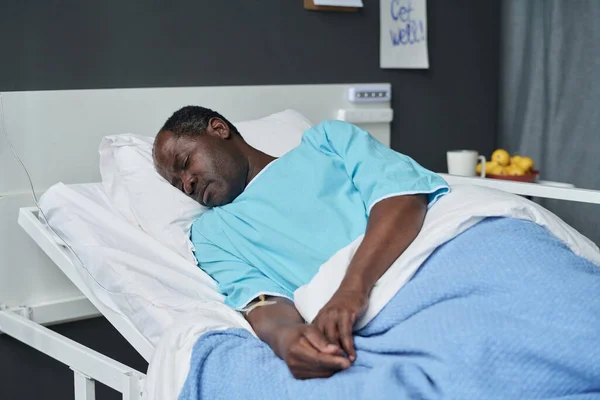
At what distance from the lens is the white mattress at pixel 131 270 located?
4.84 feet

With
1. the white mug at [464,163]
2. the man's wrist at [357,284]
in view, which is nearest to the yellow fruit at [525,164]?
the white mug at [464,163]

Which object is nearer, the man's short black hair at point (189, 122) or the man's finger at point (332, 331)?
the man's finger at point (332, 331)

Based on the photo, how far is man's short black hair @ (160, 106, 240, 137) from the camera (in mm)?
1722

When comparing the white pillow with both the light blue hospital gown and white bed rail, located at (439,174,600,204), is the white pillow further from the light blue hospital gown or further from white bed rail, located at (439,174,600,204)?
white bed rail, located at (439,174,600,204)

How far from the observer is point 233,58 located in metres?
2.31

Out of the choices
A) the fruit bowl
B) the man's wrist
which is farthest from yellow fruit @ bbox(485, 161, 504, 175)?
the man's wrist

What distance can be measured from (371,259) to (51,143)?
102 cm

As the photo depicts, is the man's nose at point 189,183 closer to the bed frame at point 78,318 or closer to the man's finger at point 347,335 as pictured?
the bed frame at point 78,318

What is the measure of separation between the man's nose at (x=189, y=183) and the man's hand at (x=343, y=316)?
0.55m

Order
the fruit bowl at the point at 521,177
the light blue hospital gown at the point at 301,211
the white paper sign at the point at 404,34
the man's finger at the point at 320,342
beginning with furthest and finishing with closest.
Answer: the white paper sign at the point at 404,34 < the fruit bowl at the point at 521,177 < the light blue hospital gown at the point at 301,211 < the man's finger at the point at 320,342

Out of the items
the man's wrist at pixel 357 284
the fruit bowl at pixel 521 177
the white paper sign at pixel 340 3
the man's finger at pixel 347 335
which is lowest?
the fruit bowl at pixel 521 177

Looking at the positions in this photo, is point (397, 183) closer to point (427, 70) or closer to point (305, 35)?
point (305, 35)

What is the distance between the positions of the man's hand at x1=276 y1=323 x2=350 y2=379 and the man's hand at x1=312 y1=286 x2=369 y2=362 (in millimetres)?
19

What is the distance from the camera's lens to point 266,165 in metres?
1.76
